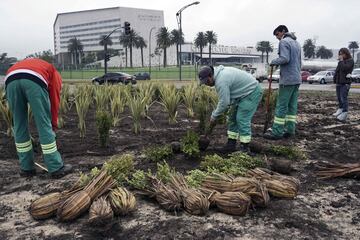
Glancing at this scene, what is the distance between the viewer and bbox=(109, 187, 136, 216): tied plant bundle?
10.5 feet

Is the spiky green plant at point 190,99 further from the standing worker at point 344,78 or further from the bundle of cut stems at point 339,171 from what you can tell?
the bundle of cut stems at point 339,171

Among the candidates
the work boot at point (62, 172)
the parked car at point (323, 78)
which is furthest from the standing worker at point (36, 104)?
the parked car at point (323, 78)

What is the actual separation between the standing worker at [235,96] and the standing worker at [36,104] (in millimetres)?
1867

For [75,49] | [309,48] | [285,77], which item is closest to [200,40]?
[309,48]

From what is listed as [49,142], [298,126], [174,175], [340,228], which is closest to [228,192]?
[174,175]

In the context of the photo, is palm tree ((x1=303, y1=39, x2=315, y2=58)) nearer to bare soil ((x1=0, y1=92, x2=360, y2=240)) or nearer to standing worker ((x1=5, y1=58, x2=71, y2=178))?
bare soil ((x1=0, y1=92, x2=360, y2=240))

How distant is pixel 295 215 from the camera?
327 centimetres

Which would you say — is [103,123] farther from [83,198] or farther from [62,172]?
[83,198]

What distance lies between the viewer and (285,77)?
21.2 ft

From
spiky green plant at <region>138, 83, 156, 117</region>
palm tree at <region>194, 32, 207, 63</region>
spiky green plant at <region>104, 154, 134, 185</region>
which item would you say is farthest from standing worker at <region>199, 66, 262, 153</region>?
palm tree at <region>194, 32, 207, 63</region>

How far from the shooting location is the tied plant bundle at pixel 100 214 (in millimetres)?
2980

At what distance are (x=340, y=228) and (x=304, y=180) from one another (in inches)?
46.6

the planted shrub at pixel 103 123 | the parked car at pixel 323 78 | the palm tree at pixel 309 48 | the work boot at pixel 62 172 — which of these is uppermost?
the palm tree at pixel 309 48

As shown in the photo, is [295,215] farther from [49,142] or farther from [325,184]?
[49,142]
